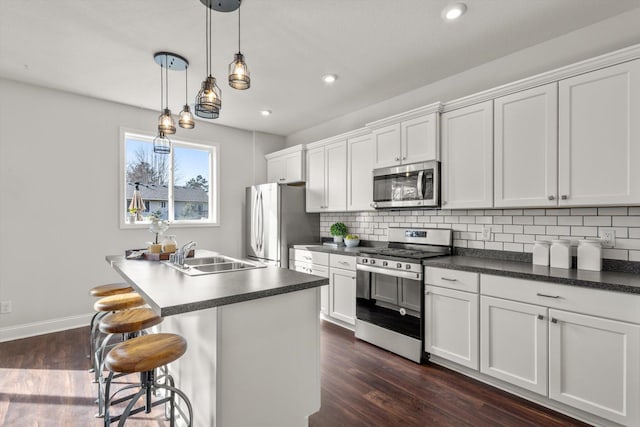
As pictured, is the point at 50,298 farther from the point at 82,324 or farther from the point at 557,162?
the point at 557,162

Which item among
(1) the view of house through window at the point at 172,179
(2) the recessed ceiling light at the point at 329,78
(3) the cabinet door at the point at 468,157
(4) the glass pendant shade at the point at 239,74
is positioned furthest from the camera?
(1) the view of house through window at the point at 172,179

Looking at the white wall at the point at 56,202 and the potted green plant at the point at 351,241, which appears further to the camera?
the potted green plant at the point at 351,241

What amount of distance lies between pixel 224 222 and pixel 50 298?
87.5 inches

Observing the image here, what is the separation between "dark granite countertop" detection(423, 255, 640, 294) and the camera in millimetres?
1848

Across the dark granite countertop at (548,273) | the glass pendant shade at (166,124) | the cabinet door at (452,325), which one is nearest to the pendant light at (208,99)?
the glass pendant shade at (166,124)

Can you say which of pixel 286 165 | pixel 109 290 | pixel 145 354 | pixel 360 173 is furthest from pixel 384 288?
pixel 286 165

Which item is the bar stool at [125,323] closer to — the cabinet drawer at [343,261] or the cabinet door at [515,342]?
the cabinet drawer at [343,261]

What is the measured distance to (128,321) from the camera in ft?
6.22

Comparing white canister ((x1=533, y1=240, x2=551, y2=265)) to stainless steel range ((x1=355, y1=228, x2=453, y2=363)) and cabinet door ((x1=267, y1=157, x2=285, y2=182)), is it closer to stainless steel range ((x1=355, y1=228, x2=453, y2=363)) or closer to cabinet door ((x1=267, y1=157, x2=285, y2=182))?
stainless steel range ((x1=355, y1=228, x2=453, y2=363))

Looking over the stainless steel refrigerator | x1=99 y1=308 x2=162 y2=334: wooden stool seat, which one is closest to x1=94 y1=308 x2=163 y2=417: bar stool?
x1=99 y1=308 x2=162 y2=334: wooden stool seat

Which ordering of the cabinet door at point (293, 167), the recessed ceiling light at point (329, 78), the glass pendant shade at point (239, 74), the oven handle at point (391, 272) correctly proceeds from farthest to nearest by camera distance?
the cabinet door at point (293, 167) < the recessed ceiling light at point (329, 78) < the oven handle at point (391, 272) < the glass pendant shade at point (239, 74)

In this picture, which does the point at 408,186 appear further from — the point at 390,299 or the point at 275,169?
the point at 275,169

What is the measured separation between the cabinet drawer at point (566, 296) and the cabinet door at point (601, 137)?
633 millimetres

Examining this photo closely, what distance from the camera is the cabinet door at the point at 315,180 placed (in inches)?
172
